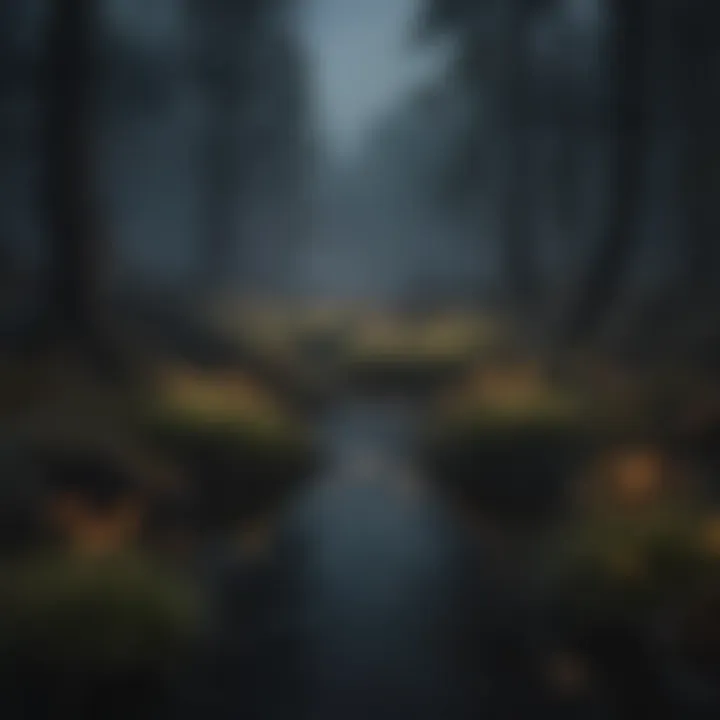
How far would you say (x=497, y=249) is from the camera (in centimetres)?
330

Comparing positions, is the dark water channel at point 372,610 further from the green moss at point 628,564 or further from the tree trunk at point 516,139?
the tree trunk at point 516,139

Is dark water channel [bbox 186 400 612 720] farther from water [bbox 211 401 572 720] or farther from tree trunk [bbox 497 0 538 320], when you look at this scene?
tree trunk [bbox 497 0 538 320]

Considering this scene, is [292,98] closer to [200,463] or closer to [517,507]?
[200,463]

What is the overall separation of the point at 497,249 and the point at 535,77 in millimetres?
507

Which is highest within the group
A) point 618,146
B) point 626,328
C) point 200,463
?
point 618,146

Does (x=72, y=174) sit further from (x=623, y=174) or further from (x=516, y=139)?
(x=623, y=174)

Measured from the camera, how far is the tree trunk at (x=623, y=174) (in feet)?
10.6

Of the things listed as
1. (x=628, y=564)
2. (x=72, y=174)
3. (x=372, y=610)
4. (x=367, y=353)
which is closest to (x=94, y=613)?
(x=372, y=610)

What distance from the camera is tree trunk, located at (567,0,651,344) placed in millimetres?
3229

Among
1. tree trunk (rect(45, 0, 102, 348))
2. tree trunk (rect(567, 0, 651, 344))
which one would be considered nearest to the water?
tree trunk (rect(567, 0, 651, 344))

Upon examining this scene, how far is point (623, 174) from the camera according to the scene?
326 centimetres

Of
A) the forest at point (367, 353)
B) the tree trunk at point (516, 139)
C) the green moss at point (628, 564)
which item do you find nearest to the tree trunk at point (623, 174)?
the forest at point (367, 353)

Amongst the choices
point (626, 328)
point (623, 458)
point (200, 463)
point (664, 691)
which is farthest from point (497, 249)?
point (664, 691)

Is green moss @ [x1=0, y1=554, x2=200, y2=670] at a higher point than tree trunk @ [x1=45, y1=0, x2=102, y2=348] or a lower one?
lower
